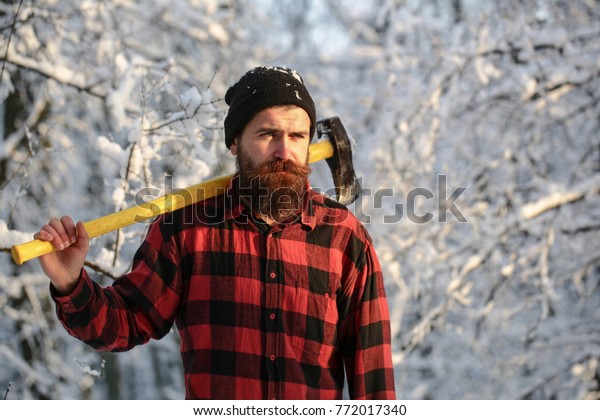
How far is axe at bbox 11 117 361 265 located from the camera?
2.09 m

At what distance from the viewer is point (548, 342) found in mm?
6820

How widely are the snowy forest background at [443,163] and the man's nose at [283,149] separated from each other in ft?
12.5

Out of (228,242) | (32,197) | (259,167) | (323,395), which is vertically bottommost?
(323,395)

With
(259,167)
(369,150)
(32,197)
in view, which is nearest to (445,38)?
(369,150)

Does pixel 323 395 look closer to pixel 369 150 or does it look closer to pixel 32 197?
pixel 369 150

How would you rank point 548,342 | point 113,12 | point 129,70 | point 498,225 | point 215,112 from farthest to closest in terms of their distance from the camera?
point 548,342
point 498,225
point 113,12
point 129,70
point 215,112

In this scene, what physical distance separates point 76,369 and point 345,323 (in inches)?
219

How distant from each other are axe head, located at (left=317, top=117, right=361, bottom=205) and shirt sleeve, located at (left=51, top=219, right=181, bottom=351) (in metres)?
0.81

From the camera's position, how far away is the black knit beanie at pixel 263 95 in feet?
7.72

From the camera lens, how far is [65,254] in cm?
213

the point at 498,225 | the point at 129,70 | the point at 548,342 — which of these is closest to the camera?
the point at 129,70

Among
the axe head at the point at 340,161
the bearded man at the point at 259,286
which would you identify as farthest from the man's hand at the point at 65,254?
the axe head at the point at 340,161

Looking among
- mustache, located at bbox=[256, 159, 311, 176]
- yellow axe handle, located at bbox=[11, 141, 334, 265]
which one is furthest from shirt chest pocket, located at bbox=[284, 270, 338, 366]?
yellow axe handle, located at bbox=[11, 141, 334, 265]

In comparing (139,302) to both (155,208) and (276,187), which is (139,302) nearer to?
(155,208)
